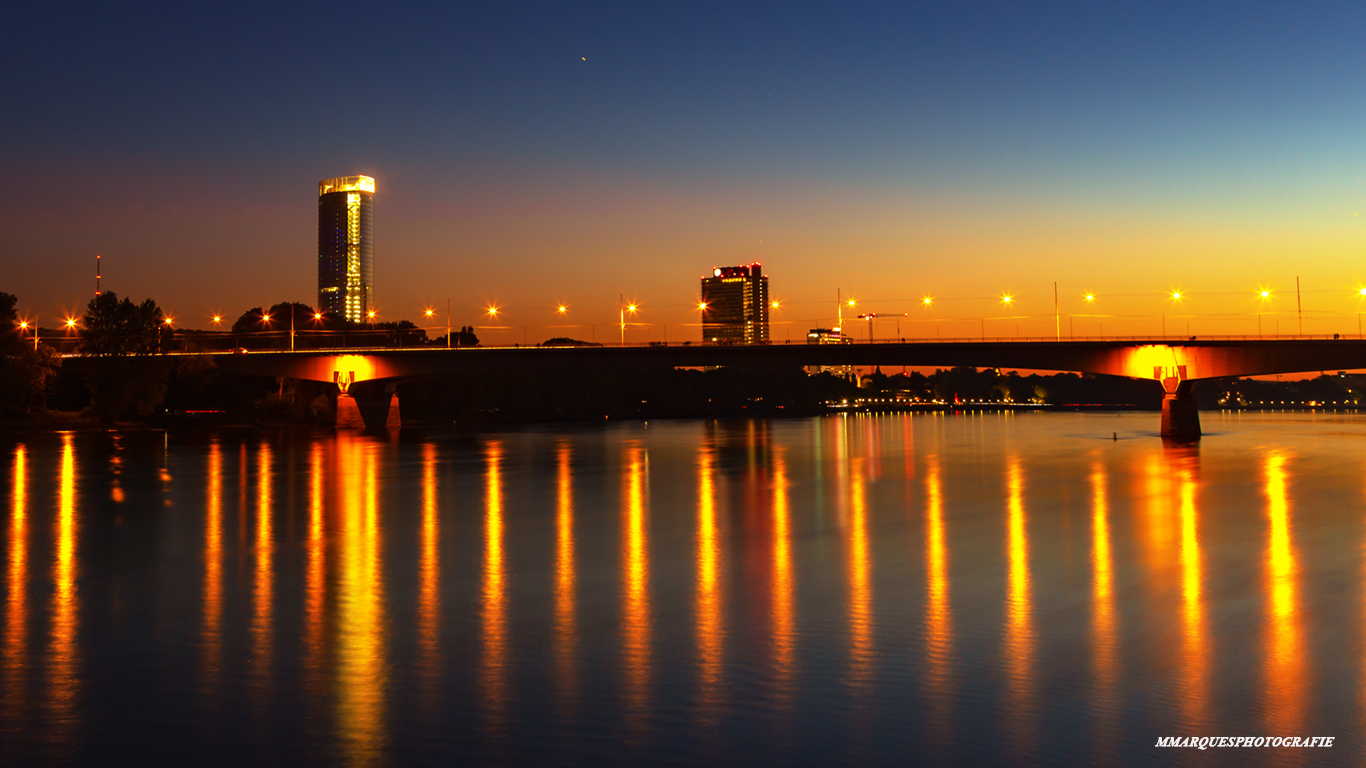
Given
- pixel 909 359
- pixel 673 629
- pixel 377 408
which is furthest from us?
pixel 377 408

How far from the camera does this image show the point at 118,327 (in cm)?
10644

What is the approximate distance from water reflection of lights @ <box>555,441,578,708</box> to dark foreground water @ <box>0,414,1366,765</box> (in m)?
0.11

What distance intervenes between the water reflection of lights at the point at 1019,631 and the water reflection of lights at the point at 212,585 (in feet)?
32.4

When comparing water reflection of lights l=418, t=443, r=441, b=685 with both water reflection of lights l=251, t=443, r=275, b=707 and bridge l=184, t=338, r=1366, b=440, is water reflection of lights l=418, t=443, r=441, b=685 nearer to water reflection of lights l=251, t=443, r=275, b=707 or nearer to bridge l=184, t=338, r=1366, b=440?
water reflection of lights l=251, t=443, r=275, b=707

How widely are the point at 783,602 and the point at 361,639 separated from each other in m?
7.37

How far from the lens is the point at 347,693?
513 inches

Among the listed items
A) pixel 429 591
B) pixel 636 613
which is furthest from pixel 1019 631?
pixel 429 591

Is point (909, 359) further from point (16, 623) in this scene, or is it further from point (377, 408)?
point (16, 623)

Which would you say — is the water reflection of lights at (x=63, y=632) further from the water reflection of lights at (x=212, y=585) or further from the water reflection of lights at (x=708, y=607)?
the water reflection of lights at (x=708, y=607)

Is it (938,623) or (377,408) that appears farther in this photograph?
(377,408)

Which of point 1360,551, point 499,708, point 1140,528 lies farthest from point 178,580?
point 1360,551

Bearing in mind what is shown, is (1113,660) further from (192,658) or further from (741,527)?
(741,527)

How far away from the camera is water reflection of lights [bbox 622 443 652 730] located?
12938 mm

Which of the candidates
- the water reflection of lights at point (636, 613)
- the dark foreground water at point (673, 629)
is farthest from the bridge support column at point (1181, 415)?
the water reflection of lights at point (636, 613)
